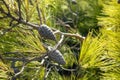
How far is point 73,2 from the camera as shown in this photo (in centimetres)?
183

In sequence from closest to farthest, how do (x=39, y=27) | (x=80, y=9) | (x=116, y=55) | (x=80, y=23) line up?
(x=39, y=27) < (x=116, y=55) < (x=80, y=23) < (x=80, y=9)

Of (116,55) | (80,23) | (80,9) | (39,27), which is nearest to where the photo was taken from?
(39,27)

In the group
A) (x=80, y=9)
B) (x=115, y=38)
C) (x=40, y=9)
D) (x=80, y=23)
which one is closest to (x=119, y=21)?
(x=115, y=38)

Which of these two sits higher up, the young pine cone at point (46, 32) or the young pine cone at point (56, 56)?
the young pine cone at point (46, 32)

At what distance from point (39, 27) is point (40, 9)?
4.2 inches

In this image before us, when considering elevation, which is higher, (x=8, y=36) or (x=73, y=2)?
(x=8, y=36)

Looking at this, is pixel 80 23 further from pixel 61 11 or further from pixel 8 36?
pixel 8 36

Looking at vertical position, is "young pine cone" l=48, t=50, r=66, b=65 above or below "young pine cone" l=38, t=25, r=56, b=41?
below

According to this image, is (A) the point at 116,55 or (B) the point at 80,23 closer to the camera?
(A) the point at 116,55

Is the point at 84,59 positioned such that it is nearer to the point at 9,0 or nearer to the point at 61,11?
the point at 9,0

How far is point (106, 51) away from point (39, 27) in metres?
0.25

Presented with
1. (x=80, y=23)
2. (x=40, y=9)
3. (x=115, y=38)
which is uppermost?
(x=40, y=9)

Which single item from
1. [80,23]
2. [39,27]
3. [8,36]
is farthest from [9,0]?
[80,23]

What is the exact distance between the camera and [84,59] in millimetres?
983
